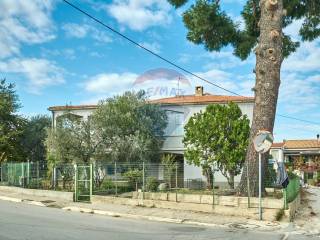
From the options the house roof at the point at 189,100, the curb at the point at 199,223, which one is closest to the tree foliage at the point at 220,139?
the house roof at the point at 189,100

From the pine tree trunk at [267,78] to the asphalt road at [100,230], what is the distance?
4549 mm

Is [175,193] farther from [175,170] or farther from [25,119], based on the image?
[25,119]

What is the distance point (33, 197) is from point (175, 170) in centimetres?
795

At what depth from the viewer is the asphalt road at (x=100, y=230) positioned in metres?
11.6

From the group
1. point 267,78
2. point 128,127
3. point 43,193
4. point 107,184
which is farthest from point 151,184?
point 128,127

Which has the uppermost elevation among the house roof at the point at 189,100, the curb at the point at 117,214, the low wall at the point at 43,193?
the house roof at the point at 189,100

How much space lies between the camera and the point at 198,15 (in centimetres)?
2139

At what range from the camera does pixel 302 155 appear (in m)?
55.9

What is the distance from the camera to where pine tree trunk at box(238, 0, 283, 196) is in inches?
709

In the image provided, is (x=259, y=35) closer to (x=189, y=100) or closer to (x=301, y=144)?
(x=189, y=100)

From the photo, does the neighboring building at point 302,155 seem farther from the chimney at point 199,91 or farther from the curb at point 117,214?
the curb at point 117,214

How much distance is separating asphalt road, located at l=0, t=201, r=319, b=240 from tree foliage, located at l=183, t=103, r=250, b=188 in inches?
450

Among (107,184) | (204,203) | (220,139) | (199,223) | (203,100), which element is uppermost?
(203,100)

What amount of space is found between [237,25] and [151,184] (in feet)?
26.8
